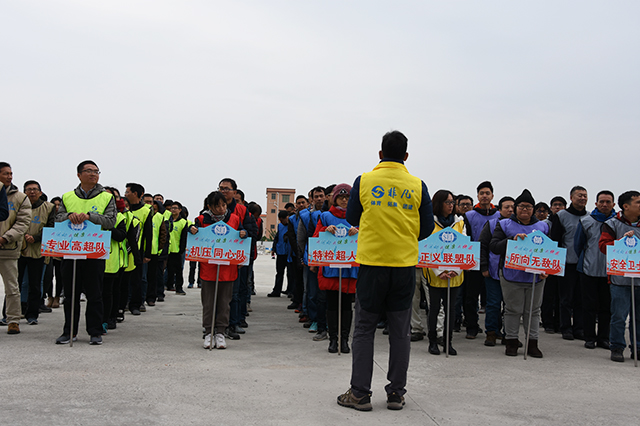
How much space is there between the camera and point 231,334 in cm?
745

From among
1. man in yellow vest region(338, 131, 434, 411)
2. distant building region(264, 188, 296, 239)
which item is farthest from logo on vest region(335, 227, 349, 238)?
distant building region(264, 188, 296, 239)

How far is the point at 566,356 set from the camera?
271 inches

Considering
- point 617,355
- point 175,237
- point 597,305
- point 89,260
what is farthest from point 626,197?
point 175,237

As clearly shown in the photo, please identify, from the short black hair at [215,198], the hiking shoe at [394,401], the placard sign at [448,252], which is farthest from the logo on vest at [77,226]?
the hiking shoe at [394,401]

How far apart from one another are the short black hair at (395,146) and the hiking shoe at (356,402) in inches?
79.7

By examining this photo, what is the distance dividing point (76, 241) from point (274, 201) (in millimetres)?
109852

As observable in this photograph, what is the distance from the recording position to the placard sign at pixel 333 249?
21.8 ft

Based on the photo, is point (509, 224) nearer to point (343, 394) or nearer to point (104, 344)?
point (343, 394)

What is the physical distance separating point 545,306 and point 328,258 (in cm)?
472

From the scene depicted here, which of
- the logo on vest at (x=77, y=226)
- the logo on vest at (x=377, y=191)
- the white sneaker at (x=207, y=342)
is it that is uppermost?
the logo on vest at (x=377, y=191)

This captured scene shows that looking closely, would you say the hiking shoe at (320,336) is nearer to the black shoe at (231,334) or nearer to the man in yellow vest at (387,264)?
the black shoe at (231,334)

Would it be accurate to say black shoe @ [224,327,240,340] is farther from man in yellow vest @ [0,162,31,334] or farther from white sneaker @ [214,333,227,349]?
man in yellow vest @ [0,162,31,334]

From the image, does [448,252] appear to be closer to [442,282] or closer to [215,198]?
[442,282]

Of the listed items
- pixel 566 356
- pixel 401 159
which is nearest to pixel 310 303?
pixel 566 356
